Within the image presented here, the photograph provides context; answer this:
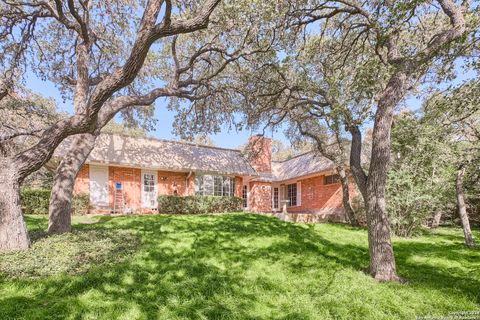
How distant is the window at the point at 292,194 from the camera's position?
2339cm

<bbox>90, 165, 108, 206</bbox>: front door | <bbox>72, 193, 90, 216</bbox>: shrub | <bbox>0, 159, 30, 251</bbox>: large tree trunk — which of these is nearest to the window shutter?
Answer: <bbox>90, 165, 108, 206</bbox>: front door

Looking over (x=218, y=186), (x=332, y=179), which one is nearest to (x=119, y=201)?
(x=218, y=186)

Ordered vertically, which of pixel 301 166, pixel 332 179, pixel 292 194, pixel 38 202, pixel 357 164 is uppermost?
pixel 301 166

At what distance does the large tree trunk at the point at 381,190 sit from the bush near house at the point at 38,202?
14448 millimetres

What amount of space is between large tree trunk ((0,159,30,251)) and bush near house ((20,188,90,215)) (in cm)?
875

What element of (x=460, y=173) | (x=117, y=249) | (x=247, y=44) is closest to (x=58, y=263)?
(x=117, y=249)

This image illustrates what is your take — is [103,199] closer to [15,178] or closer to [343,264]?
[15,178]

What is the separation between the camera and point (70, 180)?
8961 mm

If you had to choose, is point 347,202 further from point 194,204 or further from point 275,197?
point 275,197

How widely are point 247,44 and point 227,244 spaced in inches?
297

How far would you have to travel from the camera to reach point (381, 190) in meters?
6.27

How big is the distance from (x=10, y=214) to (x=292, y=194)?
20.0 m

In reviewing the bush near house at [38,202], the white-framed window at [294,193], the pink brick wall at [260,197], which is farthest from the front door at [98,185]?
the white-framed window at [294,193]

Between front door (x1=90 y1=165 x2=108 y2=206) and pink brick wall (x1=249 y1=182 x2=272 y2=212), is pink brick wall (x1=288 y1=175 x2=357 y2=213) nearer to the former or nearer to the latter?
pink brick wall (x1=249 y1=182 x2=272 y2=212)
